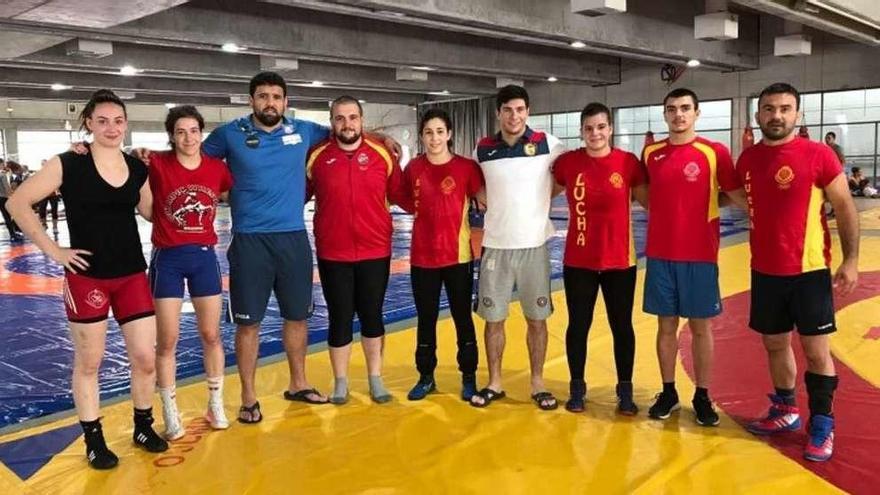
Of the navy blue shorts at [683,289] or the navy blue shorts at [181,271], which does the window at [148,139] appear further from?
the navy blue shorts at [683,289]

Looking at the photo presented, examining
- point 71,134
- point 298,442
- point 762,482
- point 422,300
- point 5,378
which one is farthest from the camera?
point 71,134

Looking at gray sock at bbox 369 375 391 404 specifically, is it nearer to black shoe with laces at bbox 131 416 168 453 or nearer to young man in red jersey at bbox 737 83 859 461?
black shoe with laces at bbox 131 416 168 453

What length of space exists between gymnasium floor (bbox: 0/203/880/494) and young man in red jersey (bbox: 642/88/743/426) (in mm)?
524

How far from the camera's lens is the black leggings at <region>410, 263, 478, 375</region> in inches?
166

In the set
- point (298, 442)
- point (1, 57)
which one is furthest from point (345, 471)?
point (1, 57)

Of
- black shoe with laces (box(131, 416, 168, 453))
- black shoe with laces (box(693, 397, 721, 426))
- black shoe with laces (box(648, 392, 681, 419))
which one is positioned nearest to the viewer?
black shoe with laces (box(131, 416, 168, 453))

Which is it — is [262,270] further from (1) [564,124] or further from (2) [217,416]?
(1) [564,124]

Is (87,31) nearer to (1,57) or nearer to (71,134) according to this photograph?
(1,57)

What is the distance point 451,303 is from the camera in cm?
426

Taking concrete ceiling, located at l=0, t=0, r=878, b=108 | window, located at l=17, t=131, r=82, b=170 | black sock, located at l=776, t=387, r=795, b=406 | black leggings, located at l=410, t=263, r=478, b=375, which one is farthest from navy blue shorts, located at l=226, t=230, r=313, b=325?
window, located at l=17, t=131, r=82, b=170

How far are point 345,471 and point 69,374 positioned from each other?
2.51m

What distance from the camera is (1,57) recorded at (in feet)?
36.4

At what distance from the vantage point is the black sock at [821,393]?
3374 mm

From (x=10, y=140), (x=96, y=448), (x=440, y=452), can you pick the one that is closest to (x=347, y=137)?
(x=440, y=452)
